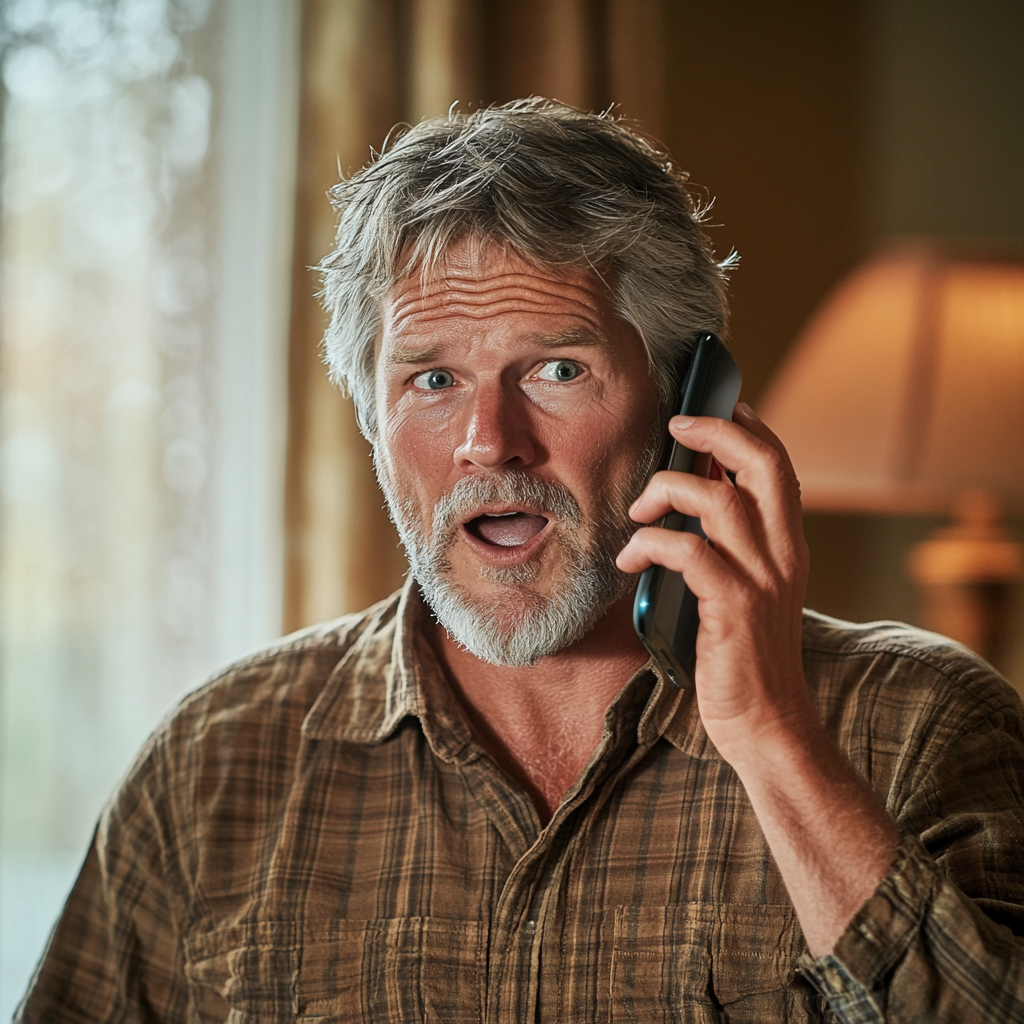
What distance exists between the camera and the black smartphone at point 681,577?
95cm

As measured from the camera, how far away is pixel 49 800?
78.4 inches

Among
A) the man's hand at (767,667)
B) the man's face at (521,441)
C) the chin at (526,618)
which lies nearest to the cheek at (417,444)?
the man's face at (521,441)

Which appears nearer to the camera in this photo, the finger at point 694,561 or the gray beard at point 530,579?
the finger at point 694,561

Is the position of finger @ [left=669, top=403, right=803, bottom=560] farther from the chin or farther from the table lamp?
the table lamp

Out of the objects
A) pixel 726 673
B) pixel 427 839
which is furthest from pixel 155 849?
pixel 726 673

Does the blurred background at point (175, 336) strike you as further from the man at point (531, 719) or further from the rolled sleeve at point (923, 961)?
the rolled sleeve at point (923, 961)

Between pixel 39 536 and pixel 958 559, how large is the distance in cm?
152

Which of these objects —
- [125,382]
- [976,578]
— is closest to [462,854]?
[976,578]

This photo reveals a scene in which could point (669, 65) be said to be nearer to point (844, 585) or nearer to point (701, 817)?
point (844, 585)

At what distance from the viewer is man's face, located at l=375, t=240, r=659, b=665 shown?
1.10m

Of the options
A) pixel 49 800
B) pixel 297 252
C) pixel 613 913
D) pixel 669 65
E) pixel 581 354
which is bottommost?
pixel 49 800

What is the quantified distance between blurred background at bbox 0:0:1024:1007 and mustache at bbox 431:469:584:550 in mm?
938

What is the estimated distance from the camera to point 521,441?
1088 millimetres

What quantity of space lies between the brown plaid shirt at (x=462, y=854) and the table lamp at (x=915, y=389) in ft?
1.88
